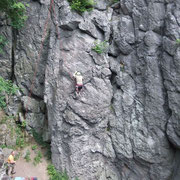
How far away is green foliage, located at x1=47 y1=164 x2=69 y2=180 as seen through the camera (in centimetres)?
912

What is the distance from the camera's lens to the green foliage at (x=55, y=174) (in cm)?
912

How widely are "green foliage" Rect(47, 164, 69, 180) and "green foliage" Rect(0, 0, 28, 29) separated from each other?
8418 millimetres

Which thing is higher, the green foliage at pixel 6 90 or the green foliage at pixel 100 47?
the green foliage at pixel 100 47

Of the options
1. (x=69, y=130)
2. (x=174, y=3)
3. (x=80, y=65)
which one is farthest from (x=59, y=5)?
(x=69, y=130)

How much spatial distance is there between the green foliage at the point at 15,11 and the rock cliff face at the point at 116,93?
1.60 metres

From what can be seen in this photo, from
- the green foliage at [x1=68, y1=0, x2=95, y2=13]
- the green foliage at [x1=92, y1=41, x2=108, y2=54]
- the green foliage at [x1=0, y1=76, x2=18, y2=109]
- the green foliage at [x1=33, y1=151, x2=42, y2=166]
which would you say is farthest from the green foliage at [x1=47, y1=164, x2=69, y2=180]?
the green foliage at [x1=68, y1=0, x2=95, y2=13]

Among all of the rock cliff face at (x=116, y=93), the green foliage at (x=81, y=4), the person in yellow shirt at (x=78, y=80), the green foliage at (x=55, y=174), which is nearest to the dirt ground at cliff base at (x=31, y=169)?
the green foliage at (x=55, y=174)

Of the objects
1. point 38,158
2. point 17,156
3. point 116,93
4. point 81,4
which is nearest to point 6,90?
point 17,156

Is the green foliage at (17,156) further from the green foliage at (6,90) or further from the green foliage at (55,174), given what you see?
the green foliage at (6,90)

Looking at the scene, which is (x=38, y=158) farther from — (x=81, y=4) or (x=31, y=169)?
(x=81, y=4)

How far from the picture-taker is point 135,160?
29.4 ft

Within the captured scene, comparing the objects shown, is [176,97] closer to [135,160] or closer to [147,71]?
[147,71]

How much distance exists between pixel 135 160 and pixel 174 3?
25.5 feet

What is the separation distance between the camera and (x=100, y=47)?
30.4ft
